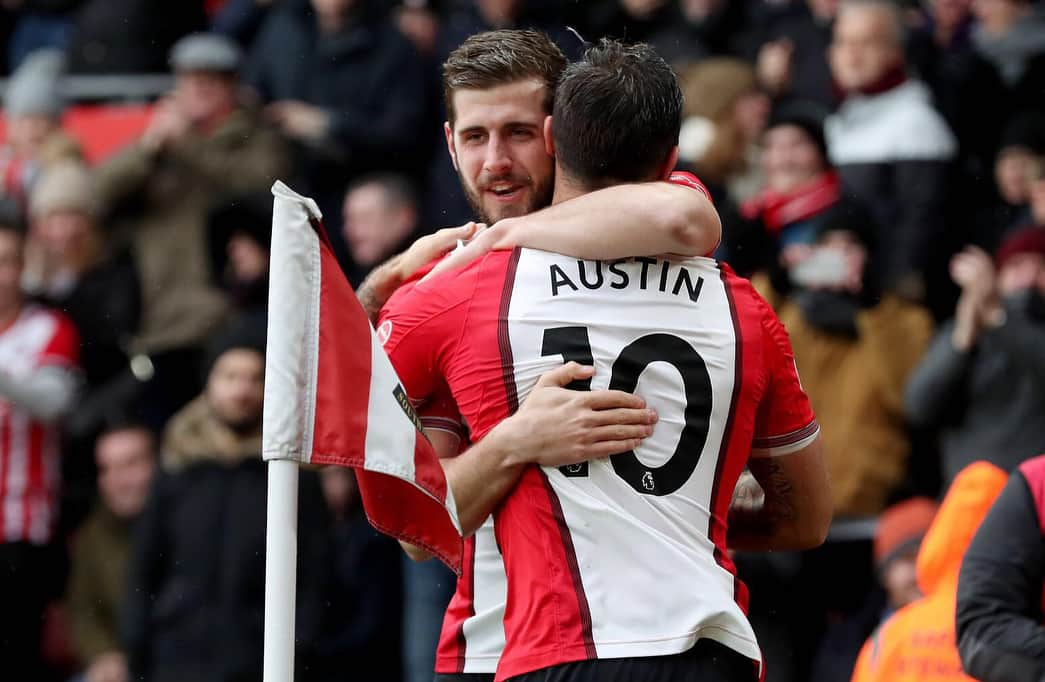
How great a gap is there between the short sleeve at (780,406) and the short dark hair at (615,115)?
0.48 meters

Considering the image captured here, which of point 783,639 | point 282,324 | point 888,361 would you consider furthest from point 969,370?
point 282,324

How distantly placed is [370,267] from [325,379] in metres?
6.21

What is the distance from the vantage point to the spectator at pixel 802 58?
11.0 m

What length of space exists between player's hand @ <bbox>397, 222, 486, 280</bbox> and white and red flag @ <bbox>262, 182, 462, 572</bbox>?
498 millimetres

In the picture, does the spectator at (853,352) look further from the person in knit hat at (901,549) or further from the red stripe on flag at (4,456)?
the red stripe on flag at (4,456)

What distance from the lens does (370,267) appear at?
10.2m

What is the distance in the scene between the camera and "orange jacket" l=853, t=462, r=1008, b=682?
249 inches

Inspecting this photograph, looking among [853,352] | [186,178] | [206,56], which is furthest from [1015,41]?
[186,178]

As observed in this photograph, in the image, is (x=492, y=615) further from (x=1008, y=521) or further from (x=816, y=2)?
(x=816, y=2)

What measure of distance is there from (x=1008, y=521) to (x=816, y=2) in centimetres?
663

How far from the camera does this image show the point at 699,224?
4.24m

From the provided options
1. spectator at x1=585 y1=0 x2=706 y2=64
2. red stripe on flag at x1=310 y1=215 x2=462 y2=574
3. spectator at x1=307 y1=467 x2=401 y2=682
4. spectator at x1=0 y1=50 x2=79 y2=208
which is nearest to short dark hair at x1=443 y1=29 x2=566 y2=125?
red stripe on flag at x1=310 y1=215 x2=462 y2=574

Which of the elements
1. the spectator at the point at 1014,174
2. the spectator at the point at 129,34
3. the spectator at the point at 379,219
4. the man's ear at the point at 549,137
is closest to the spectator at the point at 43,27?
the spectator at the point at 129,34

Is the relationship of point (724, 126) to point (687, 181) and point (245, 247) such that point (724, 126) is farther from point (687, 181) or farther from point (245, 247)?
point (687, 181)
